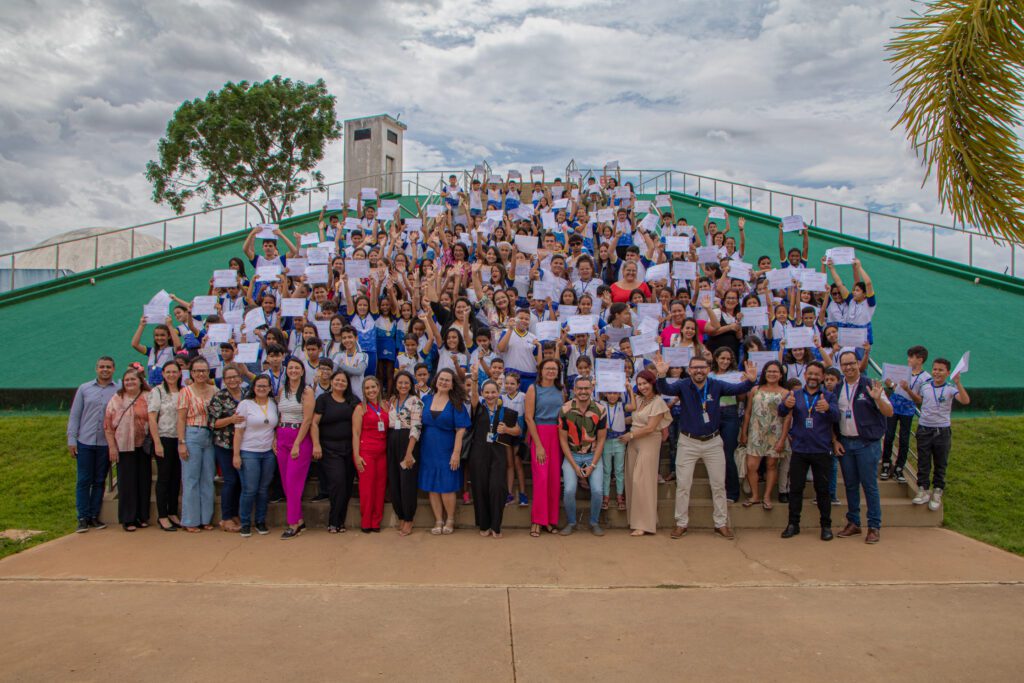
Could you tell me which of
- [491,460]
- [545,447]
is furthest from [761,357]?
[491,460]

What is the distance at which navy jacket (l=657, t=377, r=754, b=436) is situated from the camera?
679 cm

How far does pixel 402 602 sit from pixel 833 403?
15.7 feet

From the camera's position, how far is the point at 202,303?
9.27m

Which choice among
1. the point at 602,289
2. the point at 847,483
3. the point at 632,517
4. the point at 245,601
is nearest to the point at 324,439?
the point at 245,601

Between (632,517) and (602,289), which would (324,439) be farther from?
(602,289)

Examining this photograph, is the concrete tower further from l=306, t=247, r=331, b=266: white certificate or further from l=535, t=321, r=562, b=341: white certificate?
l=535, t=321, r=562, b=341: white certificate

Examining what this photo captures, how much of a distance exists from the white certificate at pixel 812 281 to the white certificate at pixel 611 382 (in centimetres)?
340

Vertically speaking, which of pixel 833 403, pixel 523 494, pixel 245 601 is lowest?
pixel 245 601

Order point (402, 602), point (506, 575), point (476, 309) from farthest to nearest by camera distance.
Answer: point (476, 309) → point (506, 575) → point (402, 602)

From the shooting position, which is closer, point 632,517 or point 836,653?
point 836,653

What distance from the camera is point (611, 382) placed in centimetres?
694

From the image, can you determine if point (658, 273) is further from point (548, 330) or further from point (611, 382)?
point (611, 382)

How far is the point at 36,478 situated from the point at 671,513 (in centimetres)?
831

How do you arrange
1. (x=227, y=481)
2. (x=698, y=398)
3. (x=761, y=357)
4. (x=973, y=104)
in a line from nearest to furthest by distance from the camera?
(x=973, y=104) → (x=698, y=398) → (x=227, y=481) → (x=761, y=357)
